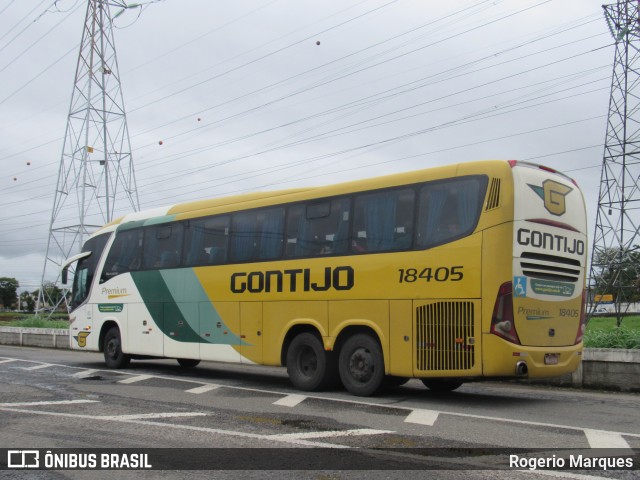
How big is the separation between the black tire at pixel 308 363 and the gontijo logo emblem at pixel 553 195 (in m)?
4.28

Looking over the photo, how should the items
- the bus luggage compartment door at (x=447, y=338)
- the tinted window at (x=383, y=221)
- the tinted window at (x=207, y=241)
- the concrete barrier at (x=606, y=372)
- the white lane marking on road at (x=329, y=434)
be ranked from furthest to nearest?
the tinted window at (x=207, y=241) < the concrete barrier at (x=606, y=372) < the tinted window at (x=383, y=221) < the bus luggage compartment door at (x=447, y=338) < the white lane marking on road at (x=329, y=434)

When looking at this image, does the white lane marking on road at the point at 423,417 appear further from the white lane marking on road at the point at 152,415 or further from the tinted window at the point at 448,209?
the white lane marking on road at the point at 152,415

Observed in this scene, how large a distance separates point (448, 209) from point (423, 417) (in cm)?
303

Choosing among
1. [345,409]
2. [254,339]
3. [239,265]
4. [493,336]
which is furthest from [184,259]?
[493,336]

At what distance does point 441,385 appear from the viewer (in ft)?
39.2

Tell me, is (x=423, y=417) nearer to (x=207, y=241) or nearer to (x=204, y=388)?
(x=204, y=388)

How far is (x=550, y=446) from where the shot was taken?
691 cm

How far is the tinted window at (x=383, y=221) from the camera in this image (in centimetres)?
1048

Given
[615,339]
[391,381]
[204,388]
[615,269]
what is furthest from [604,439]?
[615,269]

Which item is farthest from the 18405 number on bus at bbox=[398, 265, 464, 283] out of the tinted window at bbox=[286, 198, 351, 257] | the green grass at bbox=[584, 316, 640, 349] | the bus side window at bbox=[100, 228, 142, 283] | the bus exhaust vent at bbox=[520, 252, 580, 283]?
the bus side window at bbox=[100, 228, 142, 283]

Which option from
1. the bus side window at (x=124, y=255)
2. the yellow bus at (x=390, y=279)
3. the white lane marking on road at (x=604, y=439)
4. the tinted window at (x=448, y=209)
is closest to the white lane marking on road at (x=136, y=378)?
the yellow bus at (x=390, y=279)

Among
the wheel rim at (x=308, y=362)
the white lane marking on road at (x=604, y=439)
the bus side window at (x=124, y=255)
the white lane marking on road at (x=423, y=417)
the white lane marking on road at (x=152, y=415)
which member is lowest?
the white lane marking on road at (x=152, y=415)

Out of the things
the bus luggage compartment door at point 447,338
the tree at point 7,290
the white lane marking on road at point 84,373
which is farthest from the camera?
the tree at point 7,290

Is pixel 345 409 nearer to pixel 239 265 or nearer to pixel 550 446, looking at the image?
pixel 550 446
